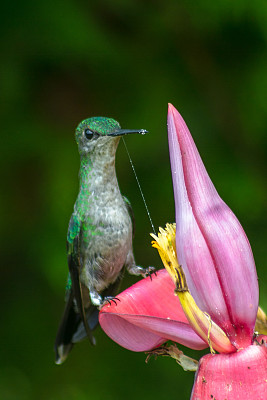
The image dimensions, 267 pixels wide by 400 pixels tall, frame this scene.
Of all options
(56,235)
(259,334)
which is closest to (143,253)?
(56,235)

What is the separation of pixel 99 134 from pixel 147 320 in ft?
1.40

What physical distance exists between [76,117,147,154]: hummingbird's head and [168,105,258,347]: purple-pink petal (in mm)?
268

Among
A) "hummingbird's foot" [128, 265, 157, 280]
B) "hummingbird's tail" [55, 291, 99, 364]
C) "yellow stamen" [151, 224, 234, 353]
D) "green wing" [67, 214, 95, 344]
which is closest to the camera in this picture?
"yellow stamen" [151, 224, 234, 353]

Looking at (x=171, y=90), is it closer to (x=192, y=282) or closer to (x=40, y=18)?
(x=40, y=18)

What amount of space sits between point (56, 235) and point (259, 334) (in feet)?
3.79

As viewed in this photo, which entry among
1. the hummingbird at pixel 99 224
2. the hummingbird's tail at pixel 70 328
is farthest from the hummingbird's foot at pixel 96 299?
the hummingbird's tail at pixel 70 328

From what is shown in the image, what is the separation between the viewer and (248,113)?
1892 mm

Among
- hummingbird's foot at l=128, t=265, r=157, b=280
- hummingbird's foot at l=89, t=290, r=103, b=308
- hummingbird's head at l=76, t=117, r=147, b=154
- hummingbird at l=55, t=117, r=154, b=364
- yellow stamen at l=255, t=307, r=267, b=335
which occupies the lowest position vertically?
yellow stamen at l=255, t=307, r=267, b=335

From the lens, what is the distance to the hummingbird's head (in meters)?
1.07

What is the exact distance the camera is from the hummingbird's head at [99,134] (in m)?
1.07

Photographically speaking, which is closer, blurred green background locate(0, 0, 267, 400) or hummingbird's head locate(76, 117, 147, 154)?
Answer: hummingbird's head locate(76, 117, 147, 154)

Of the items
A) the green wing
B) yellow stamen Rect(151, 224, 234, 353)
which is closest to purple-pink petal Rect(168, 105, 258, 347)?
yellow stamen Rect(151, 224, 234, 353)

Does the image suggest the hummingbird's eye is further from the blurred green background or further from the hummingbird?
the blurred green background

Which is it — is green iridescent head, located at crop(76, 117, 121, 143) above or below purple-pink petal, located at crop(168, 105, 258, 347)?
above
